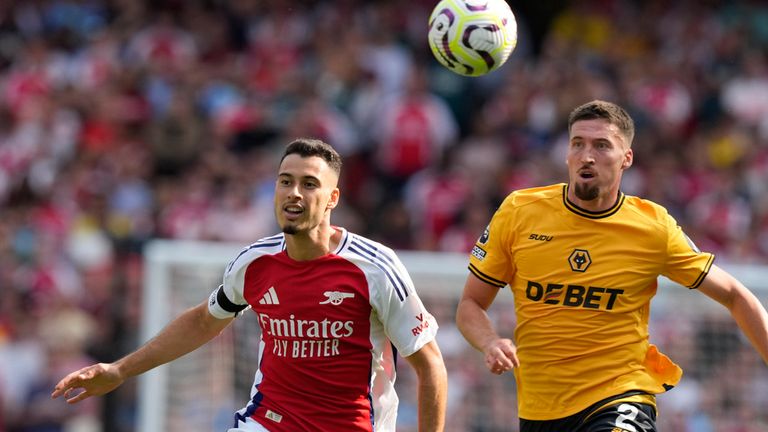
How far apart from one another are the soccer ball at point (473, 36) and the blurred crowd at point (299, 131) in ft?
20.2

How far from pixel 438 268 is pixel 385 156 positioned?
16.8 feet

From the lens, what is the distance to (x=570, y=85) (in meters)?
15.6

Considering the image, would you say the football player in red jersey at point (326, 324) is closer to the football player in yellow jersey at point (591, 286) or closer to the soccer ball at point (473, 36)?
the football player in yellow jersey at point (591, 286)

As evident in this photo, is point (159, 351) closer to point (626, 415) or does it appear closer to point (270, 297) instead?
point (270, 297)

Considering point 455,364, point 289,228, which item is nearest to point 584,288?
point 289,228

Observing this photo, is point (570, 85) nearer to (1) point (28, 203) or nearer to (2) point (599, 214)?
(1) point (28, 203)

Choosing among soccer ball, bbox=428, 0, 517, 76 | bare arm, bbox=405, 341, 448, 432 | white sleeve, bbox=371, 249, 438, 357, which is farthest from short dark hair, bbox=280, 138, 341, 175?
soccer ball, bbox=428, 0, 517, 76

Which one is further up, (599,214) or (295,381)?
(599,214)

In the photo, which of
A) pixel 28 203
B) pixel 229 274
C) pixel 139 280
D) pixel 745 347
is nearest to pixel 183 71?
pixel 28 203

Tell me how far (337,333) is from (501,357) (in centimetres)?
104

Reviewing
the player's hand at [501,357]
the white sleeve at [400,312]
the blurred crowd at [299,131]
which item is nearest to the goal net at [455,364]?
the blurred crowd at [299,131]

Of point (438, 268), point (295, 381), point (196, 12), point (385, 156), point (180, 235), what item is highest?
point (196, 12)

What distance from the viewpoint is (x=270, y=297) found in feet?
22.5

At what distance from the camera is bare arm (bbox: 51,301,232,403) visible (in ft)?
23.0
